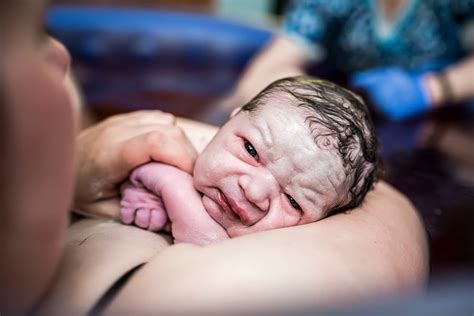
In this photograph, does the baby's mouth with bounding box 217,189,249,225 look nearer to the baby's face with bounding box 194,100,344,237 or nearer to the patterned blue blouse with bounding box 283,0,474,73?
the baby's face with bounding box 194,100,344,237

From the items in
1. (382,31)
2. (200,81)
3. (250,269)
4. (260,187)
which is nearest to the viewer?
(250,269)

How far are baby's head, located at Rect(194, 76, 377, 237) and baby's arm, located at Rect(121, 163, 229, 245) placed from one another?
0.6 inches

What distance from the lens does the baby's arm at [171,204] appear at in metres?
0.73

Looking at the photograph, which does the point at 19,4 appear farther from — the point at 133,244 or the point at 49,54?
the point at 133,244

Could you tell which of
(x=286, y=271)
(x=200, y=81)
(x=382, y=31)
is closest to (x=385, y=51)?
(x=382, y=31)

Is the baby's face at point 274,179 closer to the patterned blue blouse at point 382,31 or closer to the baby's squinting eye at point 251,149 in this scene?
the baby's squinting eye at point 251,149

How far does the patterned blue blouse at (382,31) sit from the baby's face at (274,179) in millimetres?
Answer: 1132

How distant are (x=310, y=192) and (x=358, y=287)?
213 millimetres

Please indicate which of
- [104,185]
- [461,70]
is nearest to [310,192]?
[104,185]

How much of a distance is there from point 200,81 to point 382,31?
623 mm

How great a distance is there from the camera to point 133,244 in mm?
673

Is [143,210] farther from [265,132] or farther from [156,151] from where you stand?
[265,132]

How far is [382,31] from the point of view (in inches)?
69.2

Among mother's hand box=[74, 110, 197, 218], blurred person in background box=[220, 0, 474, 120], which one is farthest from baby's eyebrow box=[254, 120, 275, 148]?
blurred person in background box=[220, 0, 474, 120]
